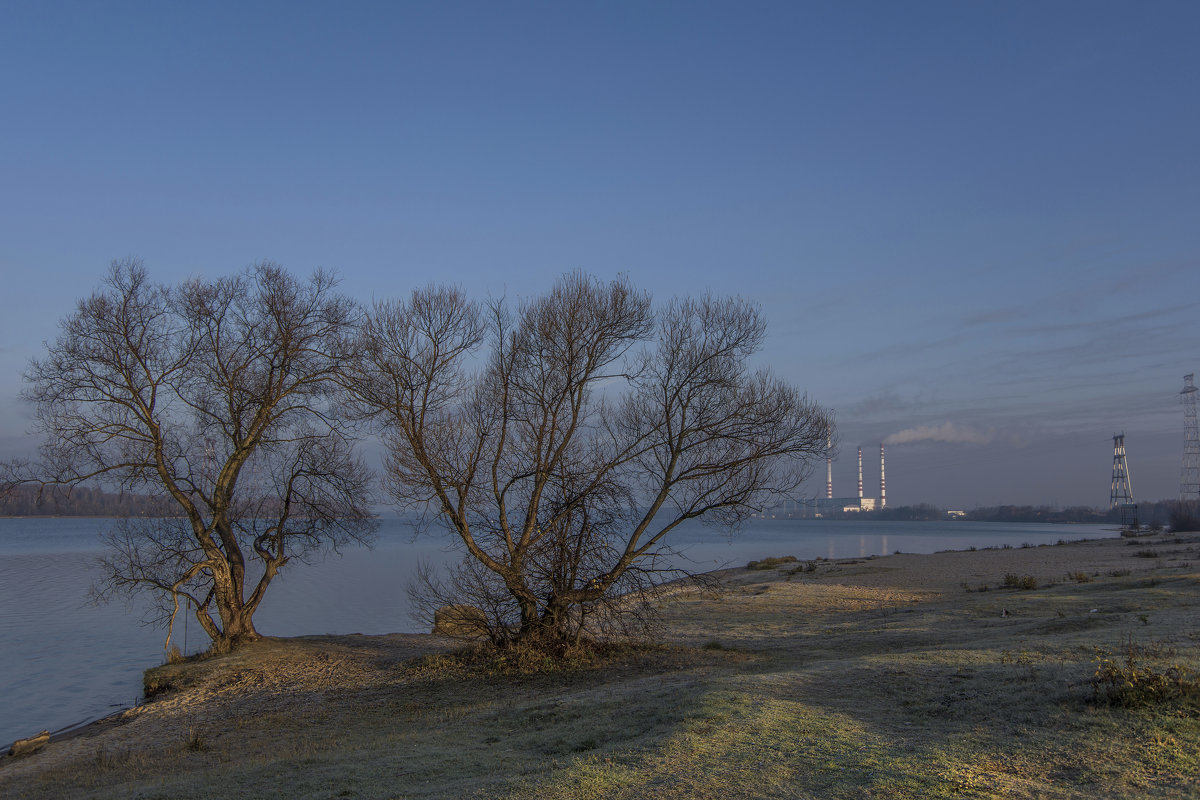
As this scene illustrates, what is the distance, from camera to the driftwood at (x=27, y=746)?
12.5 metres

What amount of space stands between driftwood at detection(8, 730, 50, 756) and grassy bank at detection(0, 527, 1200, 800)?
0.20 m

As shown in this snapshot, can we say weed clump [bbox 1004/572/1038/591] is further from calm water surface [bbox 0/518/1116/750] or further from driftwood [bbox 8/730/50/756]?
driftwood [bbox 8/730/50/756]

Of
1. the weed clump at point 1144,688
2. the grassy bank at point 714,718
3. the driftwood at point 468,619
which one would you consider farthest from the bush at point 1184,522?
the weed clump at point 1144,688

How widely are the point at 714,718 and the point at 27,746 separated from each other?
37.6 feet

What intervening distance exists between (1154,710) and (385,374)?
11.3 meters

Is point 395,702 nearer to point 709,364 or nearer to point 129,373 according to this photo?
point 709,364

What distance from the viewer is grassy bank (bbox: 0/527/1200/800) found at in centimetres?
625

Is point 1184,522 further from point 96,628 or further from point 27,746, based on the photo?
point 27,746

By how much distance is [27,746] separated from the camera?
12742mm

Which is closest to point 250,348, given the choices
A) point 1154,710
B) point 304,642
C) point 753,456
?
point 304,642

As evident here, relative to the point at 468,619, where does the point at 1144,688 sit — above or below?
above

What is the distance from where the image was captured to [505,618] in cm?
1423

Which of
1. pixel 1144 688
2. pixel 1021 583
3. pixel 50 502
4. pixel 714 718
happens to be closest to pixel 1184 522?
pixel 1021 583

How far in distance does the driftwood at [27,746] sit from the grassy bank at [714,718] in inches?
8.0
